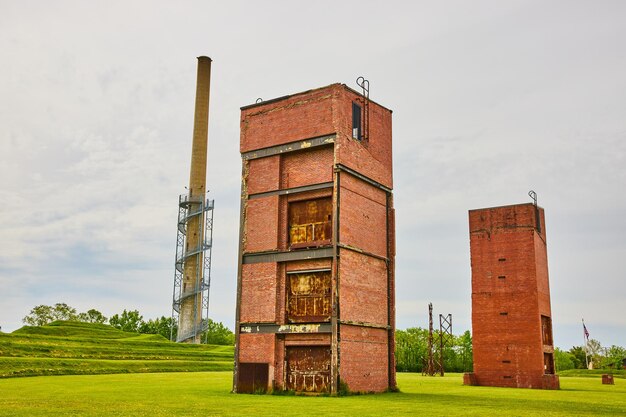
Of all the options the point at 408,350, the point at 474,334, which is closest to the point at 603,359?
the point at 408,350

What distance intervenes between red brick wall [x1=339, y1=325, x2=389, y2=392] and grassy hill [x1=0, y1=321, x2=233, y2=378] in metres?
16.2

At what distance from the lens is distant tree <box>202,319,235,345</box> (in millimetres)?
88312

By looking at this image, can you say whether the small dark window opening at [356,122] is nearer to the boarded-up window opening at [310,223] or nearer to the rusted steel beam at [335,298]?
the rusted steel beam at [335,298]

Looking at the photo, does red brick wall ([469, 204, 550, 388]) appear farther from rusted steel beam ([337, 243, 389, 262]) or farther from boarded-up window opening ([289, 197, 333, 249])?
boarded-up window opening ([289, 197, 333, 249])

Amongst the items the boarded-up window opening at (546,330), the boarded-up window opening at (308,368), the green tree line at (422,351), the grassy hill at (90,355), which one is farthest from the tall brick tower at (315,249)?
the green tree line at (422,351)

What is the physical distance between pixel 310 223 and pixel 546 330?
20.1m

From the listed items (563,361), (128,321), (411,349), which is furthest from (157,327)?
(563,361)

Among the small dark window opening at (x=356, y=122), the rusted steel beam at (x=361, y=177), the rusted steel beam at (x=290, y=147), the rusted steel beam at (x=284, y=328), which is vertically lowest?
the rusted steel beam at (x=284, y=328)

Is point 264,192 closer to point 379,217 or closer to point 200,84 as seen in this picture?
point 379,217

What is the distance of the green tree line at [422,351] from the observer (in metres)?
72.4

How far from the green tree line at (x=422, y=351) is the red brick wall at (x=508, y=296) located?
3442cm

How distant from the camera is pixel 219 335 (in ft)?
294

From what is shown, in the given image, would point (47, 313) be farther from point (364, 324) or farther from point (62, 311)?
point (364, 324)

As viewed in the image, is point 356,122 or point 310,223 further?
point 356,122
